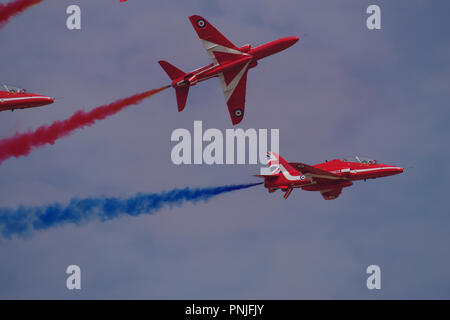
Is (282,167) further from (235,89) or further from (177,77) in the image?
(177,77)

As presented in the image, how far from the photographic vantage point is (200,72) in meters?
75.1

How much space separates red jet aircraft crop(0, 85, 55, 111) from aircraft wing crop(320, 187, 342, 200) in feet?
76.2

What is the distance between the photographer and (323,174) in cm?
7625

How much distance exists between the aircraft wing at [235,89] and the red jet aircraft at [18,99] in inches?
549

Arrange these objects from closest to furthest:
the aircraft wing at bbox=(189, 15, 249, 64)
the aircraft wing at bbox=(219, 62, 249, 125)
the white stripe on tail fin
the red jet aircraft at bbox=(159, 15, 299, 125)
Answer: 1. the red jet aircraft at bbox=(159, 15, 299, 125)
2. the aircraft wing at bbox=(189, 15, 249, 64)
3. the white stripe on tail fin
4. the aircraft wing at bbox=(219, 62, 249, 125)

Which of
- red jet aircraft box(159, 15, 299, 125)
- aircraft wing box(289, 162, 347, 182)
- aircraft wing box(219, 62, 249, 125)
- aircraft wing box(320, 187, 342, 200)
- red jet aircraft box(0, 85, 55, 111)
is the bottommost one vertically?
aircraft wing box(320, 187, 342, 200)

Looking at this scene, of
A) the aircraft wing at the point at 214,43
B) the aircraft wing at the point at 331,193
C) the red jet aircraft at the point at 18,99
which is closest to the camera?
the red jet aircraft at the point at 18,99

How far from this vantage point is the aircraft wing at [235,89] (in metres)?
76.9

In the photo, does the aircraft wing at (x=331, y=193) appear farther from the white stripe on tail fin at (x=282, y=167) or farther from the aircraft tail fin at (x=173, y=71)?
A: the aircraft tail fin at (x=173, y=71)

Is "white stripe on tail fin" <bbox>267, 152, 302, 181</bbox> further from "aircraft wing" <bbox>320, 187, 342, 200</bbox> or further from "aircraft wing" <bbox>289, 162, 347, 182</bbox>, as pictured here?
"aircraft wing" <bbox>320, 187, 342, 200</bbox>

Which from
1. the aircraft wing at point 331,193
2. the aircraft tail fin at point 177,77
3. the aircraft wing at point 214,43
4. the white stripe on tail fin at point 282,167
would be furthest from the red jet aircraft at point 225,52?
the aircraft wing at point 331,193

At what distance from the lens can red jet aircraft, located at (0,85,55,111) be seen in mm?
70938

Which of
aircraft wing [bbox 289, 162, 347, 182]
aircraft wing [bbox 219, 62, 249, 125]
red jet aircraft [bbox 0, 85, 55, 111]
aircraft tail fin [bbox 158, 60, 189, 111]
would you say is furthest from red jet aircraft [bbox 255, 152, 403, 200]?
red jet aircraft [bbox 0, 85, 55, 111]
